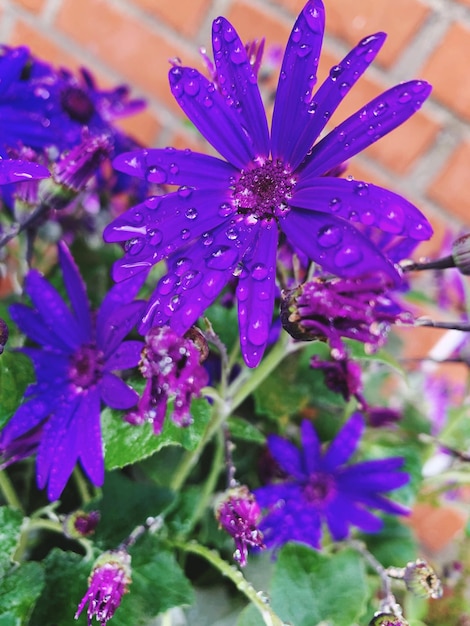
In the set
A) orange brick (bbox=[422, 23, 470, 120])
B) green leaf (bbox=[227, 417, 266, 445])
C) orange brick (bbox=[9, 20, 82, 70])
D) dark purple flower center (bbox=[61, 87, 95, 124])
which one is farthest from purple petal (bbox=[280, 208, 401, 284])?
orange brick (bbox=[9, 20, 82, 70])

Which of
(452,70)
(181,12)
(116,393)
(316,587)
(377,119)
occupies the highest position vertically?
(181,12)

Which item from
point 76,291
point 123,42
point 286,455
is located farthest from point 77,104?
point 123,42

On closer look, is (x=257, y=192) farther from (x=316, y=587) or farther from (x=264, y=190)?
(x=316, y=587)

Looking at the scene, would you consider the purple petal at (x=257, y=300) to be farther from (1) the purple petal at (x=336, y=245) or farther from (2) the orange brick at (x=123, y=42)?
(2) the orange brick at (x=123, y=42)

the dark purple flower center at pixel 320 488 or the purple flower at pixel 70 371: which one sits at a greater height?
the purple flower at pixel 70 371

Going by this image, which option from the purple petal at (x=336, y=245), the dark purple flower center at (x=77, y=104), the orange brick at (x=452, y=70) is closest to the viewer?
the purple petal at (x=336, y=245)

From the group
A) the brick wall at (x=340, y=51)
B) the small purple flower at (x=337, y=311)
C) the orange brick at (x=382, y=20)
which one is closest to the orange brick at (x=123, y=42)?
the brick wall at (x=340, y=51)
